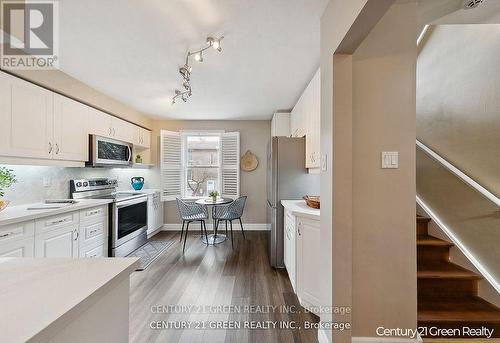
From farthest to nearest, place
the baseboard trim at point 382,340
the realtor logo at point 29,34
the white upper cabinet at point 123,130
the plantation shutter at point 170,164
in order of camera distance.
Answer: the plantation shutter at point 170,164
the white upper cabinet at point 123,130
the realtor logo at point 29,34
the baseboard trim at point 382,340

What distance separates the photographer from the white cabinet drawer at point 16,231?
1.76 m

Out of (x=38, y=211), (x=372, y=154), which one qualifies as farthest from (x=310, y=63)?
(x=38, y=211)

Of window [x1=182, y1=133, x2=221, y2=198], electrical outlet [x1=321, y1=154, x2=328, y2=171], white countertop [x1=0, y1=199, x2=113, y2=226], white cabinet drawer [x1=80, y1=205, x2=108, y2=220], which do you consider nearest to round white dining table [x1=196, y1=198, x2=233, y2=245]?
window [x1=182, y1=133, x2=221, y2=198]

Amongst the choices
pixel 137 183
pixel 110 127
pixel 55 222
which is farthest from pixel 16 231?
pixel 137 183

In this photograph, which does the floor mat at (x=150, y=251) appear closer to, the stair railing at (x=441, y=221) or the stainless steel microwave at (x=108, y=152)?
the stainless steel microwave at (x=108, y=152)

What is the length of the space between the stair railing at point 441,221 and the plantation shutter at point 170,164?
427cm

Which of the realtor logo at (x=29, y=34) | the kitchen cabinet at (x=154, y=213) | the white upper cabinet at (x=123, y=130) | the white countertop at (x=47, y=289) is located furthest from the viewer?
the kitchen cabinet at (x=154, y=213)

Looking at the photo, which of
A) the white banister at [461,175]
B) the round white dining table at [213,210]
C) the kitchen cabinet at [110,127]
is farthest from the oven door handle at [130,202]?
the white banister at [461,175]

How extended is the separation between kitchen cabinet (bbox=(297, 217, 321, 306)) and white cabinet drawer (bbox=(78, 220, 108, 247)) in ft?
8.22

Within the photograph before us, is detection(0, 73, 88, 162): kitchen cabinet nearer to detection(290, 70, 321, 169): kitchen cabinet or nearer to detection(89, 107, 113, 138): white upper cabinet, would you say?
detection(89, 107, 113, 138): white upper cabinet

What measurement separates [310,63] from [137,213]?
136 inches

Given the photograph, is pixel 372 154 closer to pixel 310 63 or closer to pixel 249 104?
pixel 310 63

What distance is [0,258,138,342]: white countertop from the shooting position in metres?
0.51

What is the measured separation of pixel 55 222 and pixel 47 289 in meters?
2.09
